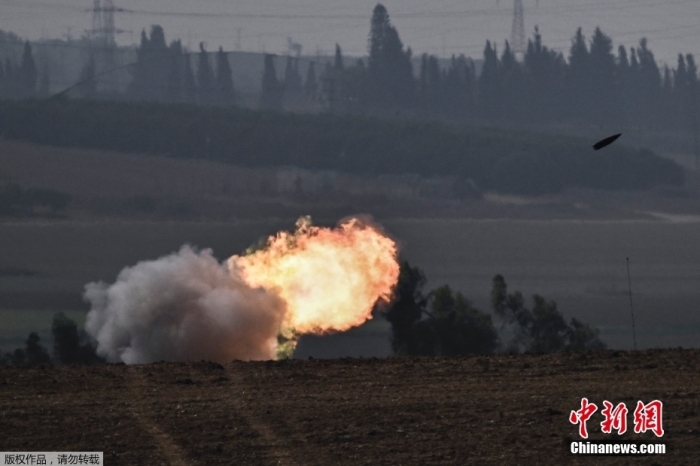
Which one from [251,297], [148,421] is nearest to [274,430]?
[148,421]

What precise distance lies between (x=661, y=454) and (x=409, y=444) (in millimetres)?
5299

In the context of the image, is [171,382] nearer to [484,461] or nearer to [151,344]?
→ [484,461]

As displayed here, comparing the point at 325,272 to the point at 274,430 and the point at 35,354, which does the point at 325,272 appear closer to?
the point at 274,430

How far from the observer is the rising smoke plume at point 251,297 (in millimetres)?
47781

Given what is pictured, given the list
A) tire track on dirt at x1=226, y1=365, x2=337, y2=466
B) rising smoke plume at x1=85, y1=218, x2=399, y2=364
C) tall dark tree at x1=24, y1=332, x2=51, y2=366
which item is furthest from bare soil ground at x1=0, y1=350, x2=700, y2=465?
tall dark tree at x1=24, y1=332, x2=51, y2=366

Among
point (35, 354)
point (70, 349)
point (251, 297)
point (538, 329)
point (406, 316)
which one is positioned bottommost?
point (538, 329)

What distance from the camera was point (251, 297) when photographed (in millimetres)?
48531

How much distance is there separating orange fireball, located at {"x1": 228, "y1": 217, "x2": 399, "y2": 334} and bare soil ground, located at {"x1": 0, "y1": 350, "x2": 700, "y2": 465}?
14123 mm

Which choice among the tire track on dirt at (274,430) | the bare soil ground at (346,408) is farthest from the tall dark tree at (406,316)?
the tire track on dirt at (274,430)

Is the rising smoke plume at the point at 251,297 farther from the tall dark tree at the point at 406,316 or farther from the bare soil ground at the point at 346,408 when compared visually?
the tall dark tree at the point at 406,316

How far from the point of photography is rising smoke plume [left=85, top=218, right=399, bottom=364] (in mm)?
47781

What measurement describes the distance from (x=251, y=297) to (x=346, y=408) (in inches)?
774

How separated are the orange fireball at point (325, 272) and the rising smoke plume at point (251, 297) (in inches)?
1.6

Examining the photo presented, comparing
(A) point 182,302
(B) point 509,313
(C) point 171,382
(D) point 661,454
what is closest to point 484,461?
(D) point 661,454
